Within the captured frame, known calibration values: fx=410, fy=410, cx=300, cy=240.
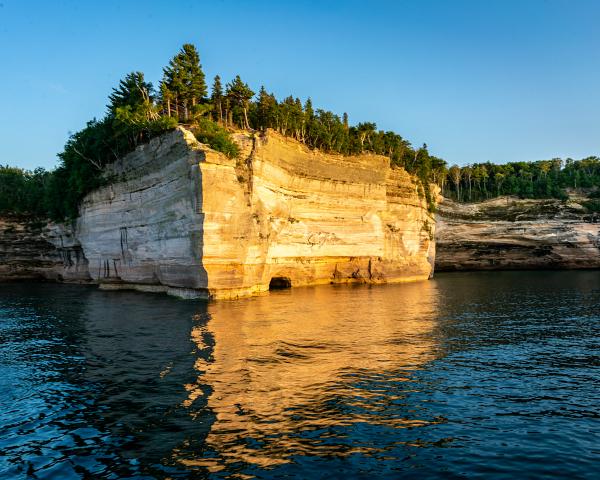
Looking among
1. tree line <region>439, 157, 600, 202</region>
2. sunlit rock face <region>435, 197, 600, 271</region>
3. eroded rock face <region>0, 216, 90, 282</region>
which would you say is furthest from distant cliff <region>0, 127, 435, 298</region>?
tree line <region>439, 157, 600, 202</region>

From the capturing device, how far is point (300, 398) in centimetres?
1238

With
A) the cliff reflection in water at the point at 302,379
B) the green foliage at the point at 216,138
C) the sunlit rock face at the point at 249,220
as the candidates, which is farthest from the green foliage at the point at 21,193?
the cliff reflection in water at the point at 302,379

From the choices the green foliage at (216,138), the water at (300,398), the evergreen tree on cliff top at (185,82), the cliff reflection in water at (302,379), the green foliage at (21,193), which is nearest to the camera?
the water at (300,398)

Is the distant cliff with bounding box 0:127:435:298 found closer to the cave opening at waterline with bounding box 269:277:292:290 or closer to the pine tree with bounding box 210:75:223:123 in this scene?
the cave opening at waterline with bounding box 269:277:292:290

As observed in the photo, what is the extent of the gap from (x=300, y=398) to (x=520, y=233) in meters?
68.0

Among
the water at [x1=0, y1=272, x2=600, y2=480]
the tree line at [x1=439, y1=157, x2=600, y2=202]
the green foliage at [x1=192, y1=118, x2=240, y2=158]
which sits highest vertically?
the tree line at [x1=439, y1=157, x2=600, y2=202]

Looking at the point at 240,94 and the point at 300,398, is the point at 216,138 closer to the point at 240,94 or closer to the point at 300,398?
the point at 240,94

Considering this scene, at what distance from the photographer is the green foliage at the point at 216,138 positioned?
3412 cm

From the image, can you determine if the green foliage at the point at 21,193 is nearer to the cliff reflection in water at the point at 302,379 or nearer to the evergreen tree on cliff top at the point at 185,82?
the evergreen tree on cliff top at the point at 185,82

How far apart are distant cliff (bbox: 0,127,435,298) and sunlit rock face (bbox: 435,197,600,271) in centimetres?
1367

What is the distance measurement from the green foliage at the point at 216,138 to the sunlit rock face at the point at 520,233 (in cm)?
4711

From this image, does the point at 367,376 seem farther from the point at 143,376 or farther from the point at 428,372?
the point at 143,376

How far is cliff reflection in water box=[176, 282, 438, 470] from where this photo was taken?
31.5 feet

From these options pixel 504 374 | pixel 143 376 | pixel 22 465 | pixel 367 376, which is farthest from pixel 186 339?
pixel 504 374
